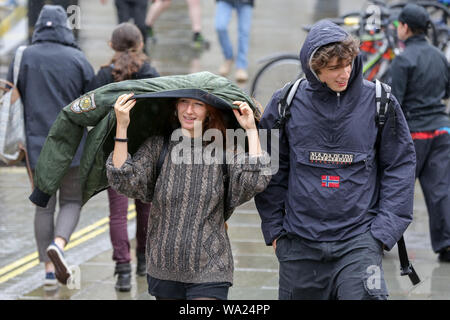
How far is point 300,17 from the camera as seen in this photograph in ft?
55.1

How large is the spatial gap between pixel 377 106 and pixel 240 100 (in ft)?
2.05

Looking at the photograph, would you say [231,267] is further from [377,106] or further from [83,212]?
[83,212]

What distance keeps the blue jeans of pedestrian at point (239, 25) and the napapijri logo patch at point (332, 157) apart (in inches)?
315

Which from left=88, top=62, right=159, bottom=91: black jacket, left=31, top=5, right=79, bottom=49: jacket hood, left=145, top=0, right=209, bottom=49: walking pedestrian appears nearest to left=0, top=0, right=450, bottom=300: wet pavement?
left=88, top=62, right=159, bottom=91: black jacket

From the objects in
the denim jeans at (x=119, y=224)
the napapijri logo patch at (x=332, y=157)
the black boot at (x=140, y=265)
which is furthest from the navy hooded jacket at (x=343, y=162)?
the black boot at (x=140, y=265)

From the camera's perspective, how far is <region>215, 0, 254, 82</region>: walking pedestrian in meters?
11.9

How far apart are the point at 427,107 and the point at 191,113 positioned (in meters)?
3.23

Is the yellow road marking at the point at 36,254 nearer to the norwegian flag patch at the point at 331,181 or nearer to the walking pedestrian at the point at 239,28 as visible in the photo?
the norwegian flag patch at the point at 331,181

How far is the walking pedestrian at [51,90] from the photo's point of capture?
20.6 feet

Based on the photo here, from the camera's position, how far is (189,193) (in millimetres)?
4109

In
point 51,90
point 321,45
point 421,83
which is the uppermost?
point 321,45

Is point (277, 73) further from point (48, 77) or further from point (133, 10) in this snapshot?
point (48, 77)

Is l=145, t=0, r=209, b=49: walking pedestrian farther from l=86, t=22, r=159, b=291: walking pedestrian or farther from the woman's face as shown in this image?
the woman's face

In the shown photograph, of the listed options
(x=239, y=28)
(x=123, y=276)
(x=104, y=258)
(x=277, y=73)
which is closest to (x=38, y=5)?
(x=239, y=28)
